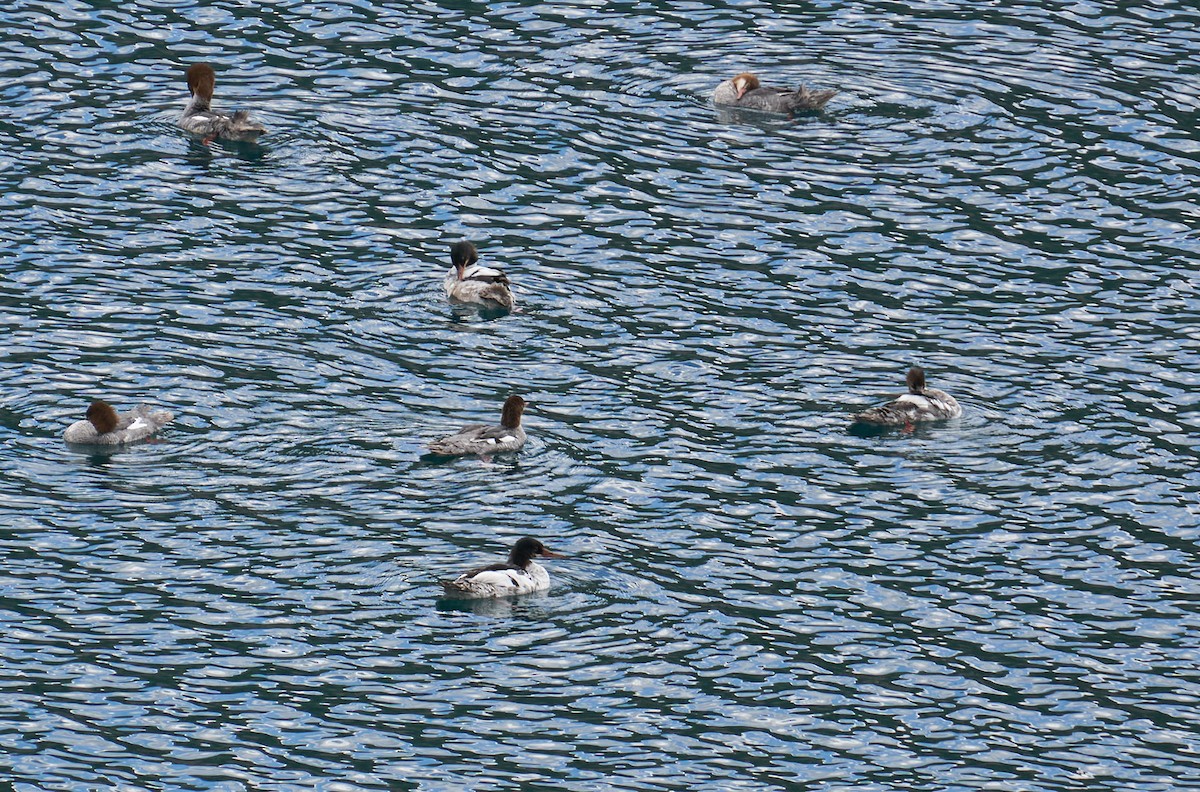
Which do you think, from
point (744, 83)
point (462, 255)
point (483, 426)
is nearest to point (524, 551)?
point (483, 426)

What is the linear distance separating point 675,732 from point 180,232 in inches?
598

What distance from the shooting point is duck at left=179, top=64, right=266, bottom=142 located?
36531 mm

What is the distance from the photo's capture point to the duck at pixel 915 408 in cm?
2830

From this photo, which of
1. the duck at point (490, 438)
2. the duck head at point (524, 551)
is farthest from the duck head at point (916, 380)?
the duck head at point (524, 551)

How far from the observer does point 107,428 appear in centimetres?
2752

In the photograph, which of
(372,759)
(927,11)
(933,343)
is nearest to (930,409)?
(933,343)

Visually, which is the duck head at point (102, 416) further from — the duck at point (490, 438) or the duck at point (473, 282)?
the duck at point (473, 282)

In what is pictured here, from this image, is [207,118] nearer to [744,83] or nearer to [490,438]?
[744,83]

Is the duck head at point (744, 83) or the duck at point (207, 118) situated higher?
the duck head at point (744, 83)

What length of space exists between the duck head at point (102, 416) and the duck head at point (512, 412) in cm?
490

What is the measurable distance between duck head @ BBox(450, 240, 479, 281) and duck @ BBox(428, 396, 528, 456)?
480cm

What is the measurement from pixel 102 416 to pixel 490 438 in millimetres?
4900

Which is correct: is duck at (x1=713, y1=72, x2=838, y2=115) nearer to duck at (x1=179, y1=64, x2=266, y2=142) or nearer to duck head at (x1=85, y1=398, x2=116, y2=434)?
duck at (x1=179, y1=64, x2=266, y2=142)

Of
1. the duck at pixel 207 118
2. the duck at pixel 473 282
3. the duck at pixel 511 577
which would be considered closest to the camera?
the duck at pixel 511 577
